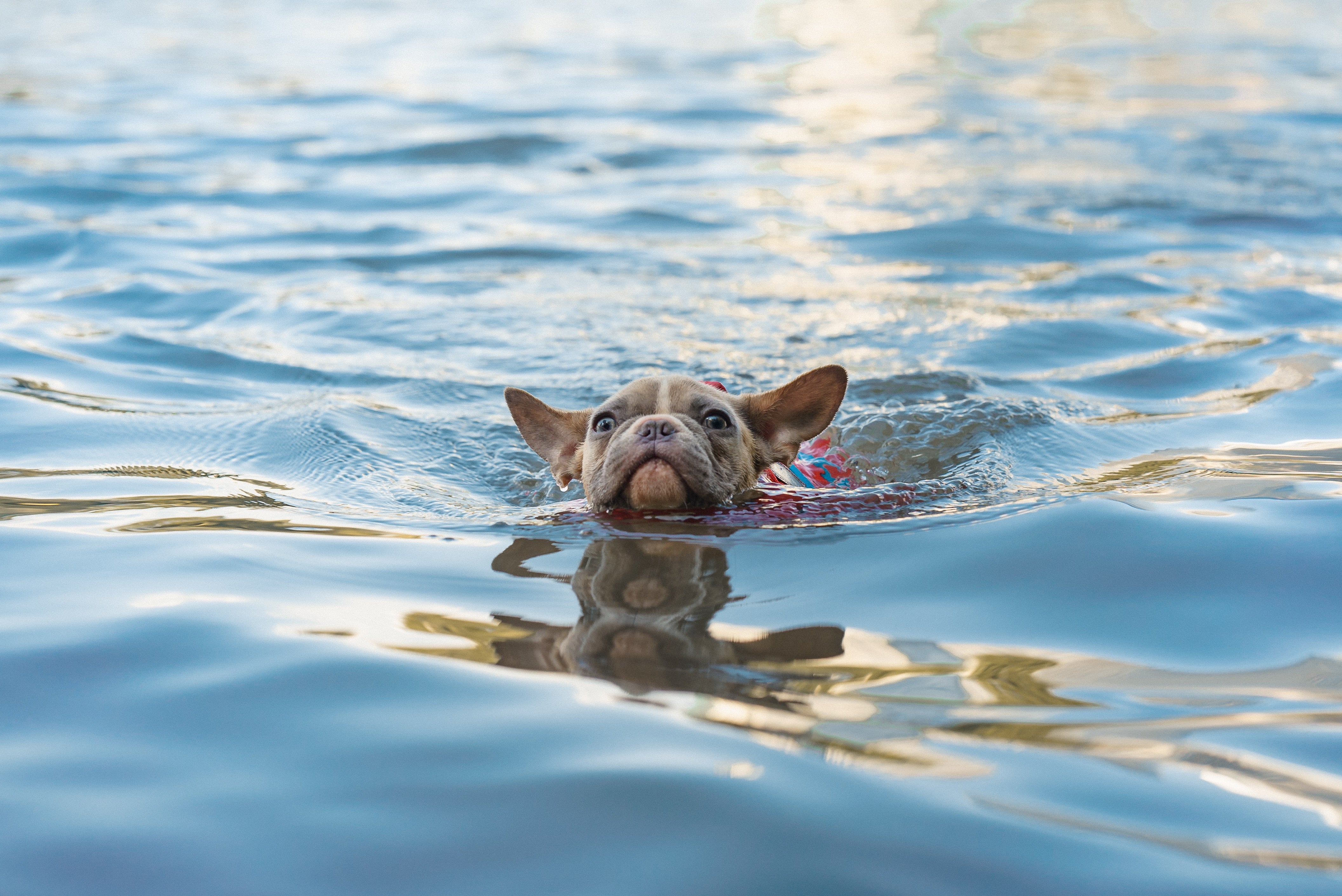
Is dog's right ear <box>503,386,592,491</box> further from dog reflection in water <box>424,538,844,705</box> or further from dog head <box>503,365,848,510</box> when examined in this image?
dog reflection in water <box>424,538,844,705</box>

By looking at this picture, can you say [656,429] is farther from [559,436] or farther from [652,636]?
[652,636]

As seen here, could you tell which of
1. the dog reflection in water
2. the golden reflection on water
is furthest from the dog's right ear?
the golden reflection on water

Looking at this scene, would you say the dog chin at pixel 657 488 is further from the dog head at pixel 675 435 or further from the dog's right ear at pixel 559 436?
the dog's right ear at pixel 559 436

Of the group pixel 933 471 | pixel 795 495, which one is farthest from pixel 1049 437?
pixel 795 495

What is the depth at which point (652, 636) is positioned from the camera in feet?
11.3

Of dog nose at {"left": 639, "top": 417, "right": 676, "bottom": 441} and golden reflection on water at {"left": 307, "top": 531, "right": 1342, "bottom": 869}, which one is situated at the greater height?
dog nose at {"left": 639, "top": 417, "right": 676, "bottom": 441}

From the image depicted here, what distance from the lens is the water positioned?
245 centimetres

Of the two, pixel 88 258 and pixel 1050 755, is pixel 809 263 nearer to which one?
pixel 88 258

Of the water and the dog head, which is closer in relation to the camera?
the water

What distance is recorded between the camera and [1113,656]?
10.9 ft

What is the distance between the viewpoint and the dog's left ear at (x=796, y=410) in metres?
5.32

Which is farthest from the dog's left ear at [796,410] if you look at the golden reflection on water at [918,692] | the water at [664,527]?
the golden reflection on water at [918,692]

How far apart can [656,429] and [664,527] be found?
0.41 metres

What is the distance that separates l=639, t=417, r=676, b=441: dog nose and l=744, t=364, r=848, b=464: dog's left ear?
0.71 metres
